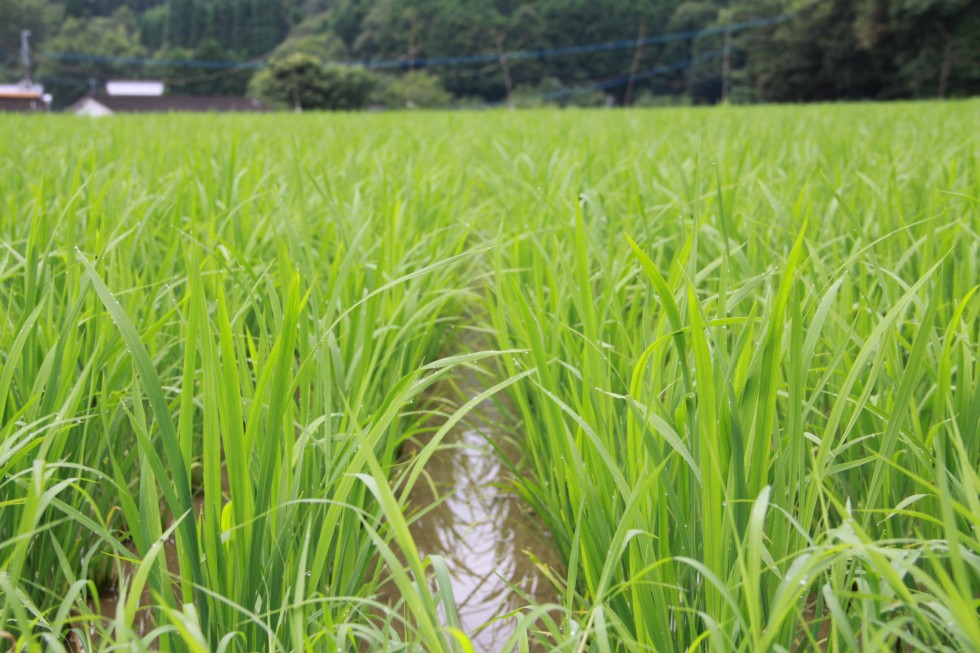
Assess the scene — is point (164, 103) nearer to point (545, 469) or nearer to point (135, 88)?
point (135, 88)

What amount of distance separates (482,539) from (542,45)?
1921 inches

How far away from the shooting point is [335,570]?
83 cm

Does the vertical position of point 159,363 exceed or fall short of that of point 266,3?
it falls short

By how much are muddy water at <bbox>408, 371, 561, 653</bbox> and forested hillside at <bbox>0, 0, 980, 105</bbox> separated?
83.1 feet

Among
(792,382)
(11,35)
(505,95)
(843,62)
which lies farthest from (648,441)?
(11,35)

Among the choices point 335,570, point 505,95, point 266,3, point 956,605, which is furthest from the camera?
point 266,3

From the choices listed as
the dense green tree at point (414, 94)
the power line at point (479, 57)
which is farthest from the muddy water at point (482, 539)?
the power line at point (479, 57)

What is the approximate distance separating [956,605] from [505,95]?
4441cm

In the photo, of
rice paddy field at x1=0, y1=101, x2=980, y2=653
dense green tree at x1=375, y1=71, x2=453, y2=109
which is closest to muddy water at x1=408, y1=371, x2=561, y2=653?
rice paddy field at x1=0, y1=101, x2=980, y2=653

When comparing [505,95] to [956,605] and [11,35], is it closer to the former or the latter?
[11,35]

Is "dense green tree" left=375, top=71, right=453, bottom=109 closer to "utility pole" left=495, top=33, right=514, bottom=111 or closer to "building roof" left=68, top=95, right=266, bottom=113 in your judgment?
"utility pole" left=495, top=33, right=514, bottom=111

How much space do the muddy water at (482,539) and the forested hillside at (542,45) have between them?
2533cm

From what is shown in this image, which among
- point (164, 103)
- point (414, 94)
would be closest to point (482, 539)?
point (414, 94)

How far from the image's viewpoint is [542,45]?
47125 mm
